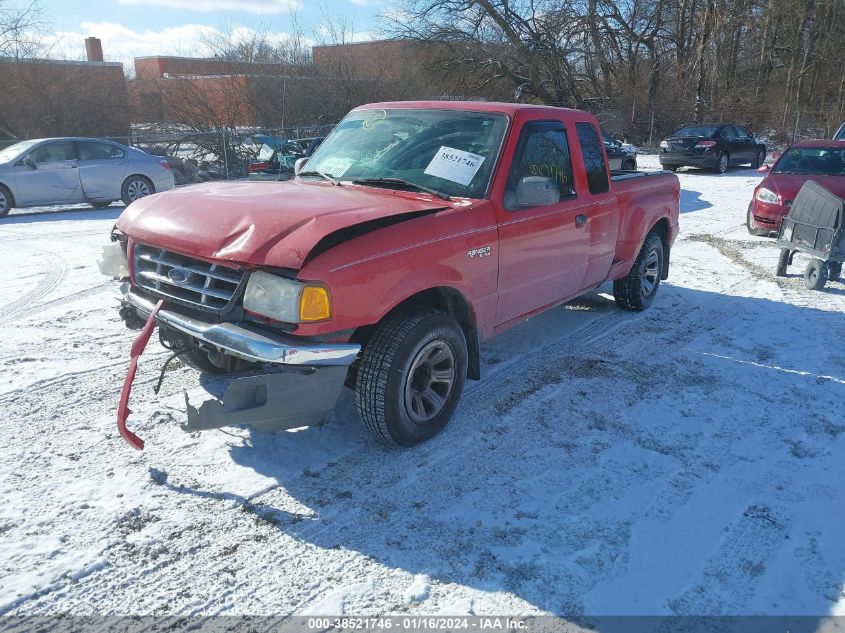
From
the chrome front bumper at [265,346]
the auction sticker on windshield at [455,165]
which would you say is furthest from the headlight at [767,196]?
the chrome front bumper at [265,346]

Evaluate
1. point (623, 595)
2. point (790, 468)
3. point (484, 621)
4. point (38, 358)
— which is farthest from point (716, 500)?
point (38, 358)

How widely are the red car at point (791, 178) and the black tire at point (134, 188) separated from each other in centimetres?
1182

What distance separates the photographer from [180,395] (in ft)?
14.6

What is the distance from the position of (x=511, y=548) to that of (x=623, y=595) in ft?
1.75

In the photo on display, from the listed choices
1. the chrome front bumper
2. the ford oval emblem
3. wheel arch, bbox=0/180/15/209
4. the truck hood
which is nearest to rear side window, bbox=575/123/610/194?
the truck hood

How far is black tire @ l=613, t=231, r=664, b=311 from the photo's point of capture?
652 centimetres

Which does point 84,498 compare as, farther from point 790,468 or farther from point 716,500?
point 790,468

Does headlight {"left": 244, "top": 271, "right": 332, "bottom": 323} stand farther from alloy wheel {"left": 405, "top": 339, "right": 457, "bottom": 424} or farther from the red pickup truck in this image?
alloy wheel {"left": 405, "top": 339, "right": 457, "bottom": 424}

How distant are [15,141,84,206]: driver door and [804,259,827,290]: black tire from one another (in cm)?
1283

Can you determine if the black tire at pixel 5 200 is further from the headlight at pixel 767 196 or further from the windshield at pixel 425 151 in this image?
the headlight at pixel 767 196

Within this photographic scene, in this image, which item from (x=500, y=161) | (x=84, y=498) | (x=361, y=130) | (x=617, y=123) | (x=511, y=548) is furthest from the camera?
(x=617, y=123)

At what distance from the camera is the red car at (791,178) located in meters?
9.82

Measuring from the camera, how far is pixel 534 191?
418cm

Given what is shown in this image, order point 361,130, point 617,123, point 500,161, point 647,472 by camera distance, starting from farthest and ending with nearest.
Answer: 1. point 617,123
2. point 361,130
3. point 500,161
4. point 647,472
